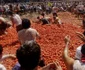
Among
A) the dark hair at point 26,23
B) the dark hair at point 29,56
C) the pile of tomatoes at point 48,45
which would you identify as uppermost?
the dark hair at point 29,56

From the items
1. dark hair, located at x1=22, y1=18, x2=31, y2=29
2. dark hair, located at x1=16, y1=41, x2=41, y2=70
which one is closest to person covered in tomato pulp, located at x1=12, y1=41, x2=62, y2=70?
dark hair, located at x1=16, y1=41, x2=41, y2=70

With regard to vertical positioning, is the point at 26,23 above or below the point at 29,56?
below

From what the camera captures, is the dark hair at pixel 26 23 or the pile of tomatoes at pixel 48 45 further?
the pile of tomatoes at pixel 48 45

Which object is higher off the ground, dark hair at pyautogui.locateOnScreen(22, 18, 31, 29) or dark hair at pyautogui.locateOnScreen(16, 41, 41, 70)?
dark hair at pyautogui.locateOnScreen(16, 41, 41, 70)

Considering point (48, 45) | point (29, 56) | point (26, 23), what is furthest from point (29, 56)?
point (48, 45)

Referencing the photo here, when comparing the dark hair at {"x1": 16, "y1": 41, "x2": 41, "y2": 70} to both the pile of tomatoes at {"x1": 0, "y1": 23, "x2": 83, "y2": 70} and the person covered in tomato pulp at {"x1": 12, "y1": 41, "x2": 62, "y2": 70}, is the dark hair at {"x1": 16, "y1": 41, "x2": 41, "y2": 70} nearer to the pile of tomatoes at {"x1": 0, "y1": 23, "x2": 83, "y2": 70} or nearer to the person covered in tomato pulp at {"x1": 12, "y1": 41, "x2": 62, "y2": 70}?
the person covered in tomato pulp at {"x1": 12, "y1": 41, "x2": 62, "y2": 70}

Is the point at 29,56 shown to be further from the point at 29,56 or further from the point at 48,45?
the point at 48,45

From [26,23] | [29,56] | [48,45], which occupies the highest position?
[29,56]

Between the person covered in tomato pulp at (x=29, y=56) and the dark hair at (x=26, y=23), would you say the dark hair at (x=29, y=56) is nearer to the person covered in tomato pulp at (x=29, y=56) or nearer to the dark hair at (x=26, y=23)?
the person covered in tomato pulp at (x=29, y=56)

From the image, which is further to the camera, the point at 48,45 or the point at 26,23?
the point at 48,45

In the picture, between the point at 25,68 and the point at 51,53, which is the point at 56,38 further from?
the point at 25,68

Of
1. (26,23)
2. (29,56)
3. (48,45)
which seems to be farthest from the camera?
(48,45)

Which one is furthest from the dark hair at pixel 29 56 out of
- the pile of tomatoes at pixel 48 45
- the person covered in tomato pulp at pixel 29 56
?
the pile of tomatoes at pixel 48 45

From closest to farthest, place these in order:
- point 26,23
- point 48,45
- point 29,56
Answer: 1. point 29,56
2. point 26,23
3. point 48,45
